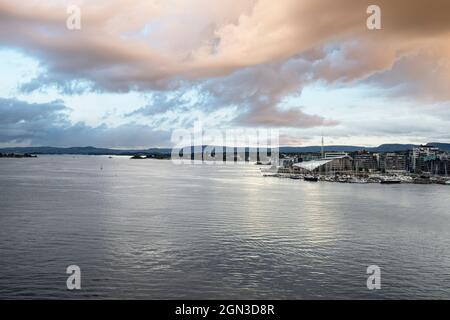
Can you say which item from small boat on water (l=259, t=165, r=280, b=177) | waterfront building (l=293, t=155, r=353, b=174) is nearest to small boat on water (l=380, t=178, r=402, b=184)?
waterfront building (l=293, t=155, r=353, b=174)

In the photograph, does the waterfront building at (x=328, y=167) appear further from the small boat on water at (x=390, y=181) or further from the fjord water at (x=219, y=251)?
the fjord water at (x=219, y=251)

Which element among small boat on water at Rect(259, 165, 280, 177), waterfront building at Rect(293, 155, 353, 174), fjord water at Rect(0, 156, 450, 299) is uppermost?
waterfront building at Rect(293, 155, 353, 174)

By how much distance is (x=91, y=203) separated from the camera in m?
53.0

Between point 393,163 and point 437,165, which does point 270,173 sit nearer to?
point 393,163

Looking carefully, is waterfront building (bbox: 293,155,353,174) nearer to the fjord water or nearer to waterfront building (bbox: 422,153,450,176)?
waterfront building (bbox: 422,153,450,176)

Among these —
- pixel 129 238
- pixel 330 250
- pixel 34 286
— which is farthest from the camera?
pixel 129 238

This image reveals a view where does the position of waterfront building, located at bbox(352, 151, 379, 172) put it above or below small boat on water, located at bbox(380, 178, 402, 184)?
above

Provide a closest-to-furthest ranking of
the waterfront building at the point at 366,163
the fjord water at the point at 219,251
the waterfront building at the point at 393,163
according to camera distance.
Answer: the fjord water at the point at 219,251, the waterfront building at the point at 366,163, the waterfront building at the point at 393,163

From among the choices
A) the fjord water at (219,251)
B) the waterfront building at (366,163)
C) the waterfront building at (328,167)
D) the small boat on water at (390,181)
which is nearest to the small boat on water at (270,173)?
the waterfront building at (328,167)

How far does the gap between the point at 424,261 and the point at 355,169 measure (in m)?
131

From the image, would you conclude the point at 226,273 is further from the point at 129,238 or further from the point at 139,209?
the point at 139,209

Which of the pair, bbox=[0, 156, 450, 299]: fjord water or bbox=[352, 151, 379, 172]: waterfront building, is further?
bbox=[352, 151, 379, 172]: waterfront building

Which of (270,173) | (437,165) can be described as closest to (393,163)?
(437,165)
